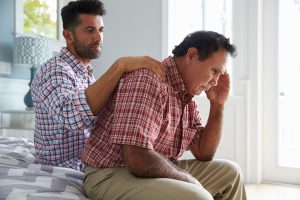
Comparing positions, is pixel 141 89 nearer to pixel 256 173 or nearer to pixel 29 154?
pixel 29 154

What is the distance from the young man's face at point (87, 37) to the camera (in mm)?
1707

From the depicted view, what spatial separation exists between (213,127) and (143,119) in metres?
0.53

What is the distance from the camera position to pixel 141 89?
1.07m

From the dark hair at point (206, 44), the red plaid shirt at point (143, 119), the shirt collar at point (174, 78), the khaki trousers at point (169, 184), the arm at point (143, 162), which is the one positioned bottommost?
the khaki trousers at point (169, 184)

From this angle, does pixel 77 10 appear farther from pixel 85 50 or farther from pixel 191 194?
pixel 191 194

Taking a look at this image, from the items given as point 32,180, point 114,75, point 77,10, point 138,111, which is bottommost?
point 32,180

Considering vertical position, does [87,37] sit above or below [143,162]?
above

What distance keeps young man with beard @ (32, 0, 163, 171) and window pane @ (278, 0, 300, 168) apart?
1917 millimetres

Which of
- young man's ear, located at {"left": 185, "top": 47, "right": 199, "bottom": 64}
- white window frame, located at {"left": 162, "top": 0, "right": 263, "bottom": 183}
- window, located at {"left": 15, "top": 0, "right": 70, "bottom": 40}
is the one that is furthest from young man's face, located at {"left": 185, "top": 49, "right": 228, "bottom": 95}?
window, located at {"left": 15, "top": 0, "right": 70, "bottom": 40}

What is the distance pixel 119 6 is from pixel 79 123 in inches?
106

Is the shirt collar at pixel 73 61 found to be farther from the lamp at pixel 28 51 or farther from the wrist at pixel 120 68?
the lamp at pixel 28 51

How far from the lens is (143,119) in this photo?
105 cm

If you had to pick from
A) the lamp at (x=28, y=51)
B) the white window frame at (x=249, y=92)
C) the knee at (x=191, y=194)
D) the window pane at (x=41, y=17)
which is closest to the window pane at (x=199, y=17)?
the white window frame at (x=249, y=92)

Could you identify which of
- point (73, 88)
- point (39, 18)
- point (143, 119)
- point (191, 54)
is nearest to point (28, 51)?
point (39, 18)
